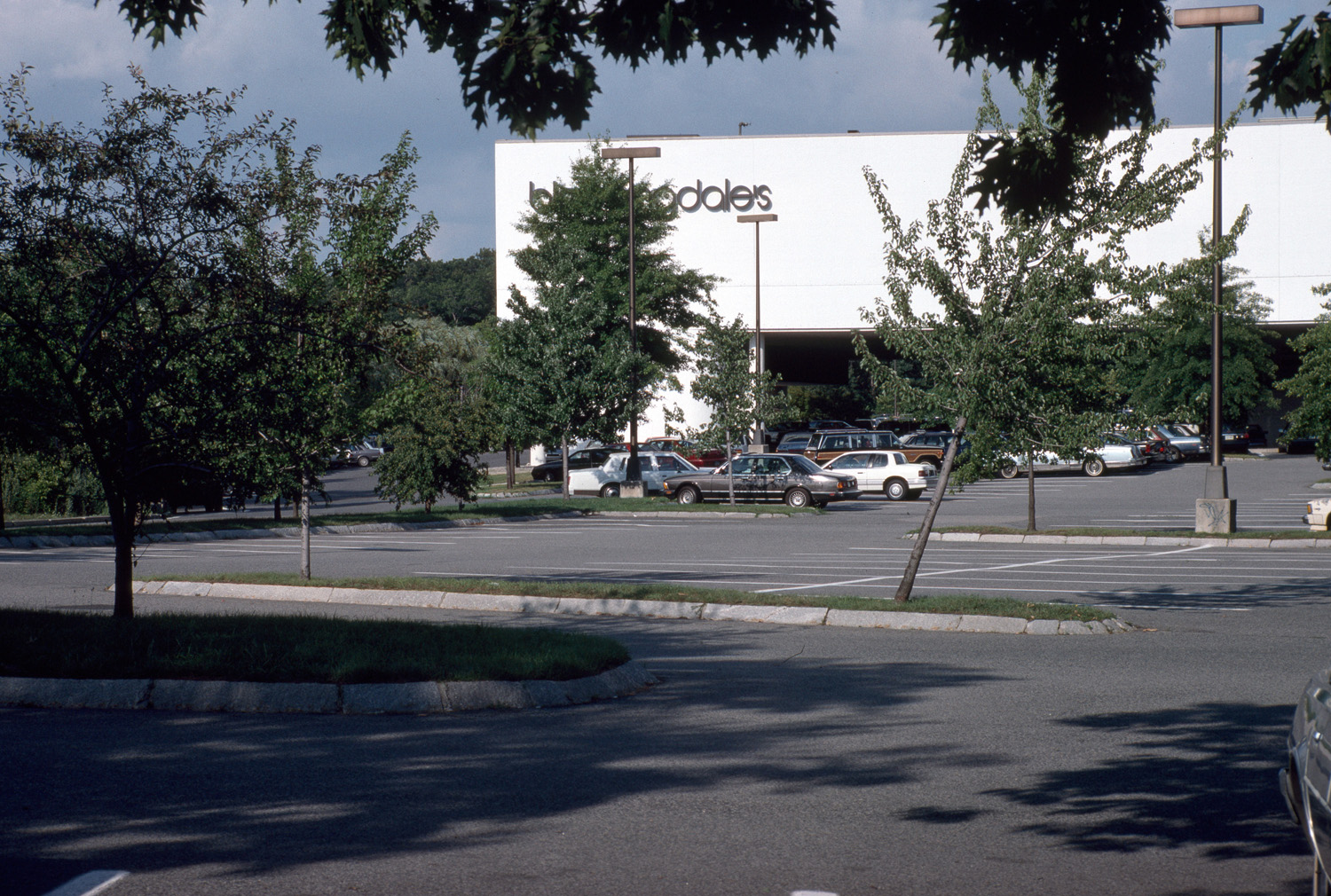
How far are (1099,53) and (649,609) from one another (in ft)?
26.6

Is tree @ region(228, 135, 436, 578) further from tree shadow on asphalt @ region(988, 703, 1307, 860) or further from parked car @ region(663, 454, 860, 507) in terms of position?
parked car @ region(663, 454, 860, 507)

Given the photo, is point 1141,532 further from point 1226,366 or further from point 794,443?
point 1226,366

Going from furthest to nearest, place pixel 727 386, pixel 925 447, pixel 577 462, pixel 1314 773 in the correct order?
pixel 577 462 < pixel 925 447 < pixel 727 386 < pixel 1314 773

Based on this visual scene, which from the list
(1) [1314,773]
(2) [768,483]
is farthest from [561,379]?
(1) [1314,773]

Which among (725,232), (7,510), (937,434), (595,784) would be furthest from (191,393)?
(725,232)

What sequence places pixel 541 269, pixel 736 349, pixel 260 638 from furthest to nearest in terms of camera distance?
pixel 541 269 → pixel 736 349 → pixel 260 638

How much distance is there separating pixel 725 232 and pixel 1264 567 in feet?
140

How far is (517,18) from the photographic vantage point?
598 centimetres

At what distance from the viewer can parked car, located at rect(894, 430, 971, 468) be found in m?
43.8

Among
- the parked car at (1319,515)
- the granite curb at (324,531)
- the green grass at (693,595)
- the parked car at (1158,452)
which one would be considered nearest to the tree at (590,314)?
the granite curb at (324,531)

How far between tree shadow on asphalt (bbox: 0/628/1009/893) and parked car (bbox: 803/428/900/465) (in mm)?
37650

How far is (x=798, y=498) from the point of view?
3316 centimetres

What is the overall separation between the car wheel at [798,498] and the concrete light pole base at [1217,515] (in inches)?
494

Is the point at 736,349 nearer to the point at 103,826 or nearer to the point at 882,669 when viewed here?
the point at 882,669
